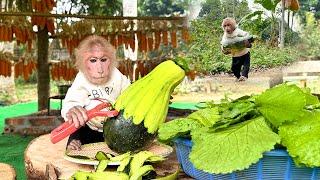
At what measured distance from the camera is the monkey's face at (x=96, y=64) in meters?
2.08

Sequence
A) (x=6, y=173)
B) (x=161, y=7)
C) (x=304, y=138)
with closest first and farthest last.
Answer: (x=304, y=138), (x=6, y=173), (x=161, y=7)

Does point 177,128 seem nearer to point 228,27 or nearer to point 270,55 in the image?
point 228,27

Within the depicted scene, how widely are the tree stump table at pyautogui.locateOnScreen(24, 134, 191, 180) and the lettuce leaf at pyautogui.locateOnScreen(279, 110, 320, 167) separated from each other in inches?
13.5

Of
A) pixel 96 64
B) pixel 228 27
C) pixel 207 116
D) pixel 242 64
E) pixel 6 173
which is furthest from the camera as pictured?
pixel 242 64

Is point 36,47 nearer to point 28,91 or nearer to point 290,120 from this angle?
point 28,91

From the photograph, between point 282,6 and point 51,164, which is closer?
point 51,164

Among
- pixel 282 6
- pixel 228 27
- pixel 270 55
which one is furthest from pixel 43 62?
pixel 282 6

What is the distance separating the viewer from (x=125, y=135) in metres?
1.59

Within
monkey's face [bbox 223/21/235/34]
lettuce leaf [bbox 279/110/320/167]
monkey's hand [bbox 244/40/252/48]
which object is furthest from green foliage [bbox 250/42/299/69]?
lettuce leaf [bbox 279/110/320/167]

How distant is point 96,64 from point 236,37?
411cm

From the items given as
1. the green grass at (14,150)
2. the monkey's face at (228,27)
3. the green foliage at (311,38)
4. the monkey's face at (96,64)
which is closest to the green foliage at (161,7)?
the monkey's face at (228,27)

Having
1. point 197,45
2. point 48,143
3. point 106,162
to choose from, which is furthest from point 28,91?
point 106,162

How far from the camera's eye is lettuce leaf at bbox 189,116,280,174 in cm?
106

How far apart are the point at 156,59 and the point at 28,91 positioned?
290 cm
